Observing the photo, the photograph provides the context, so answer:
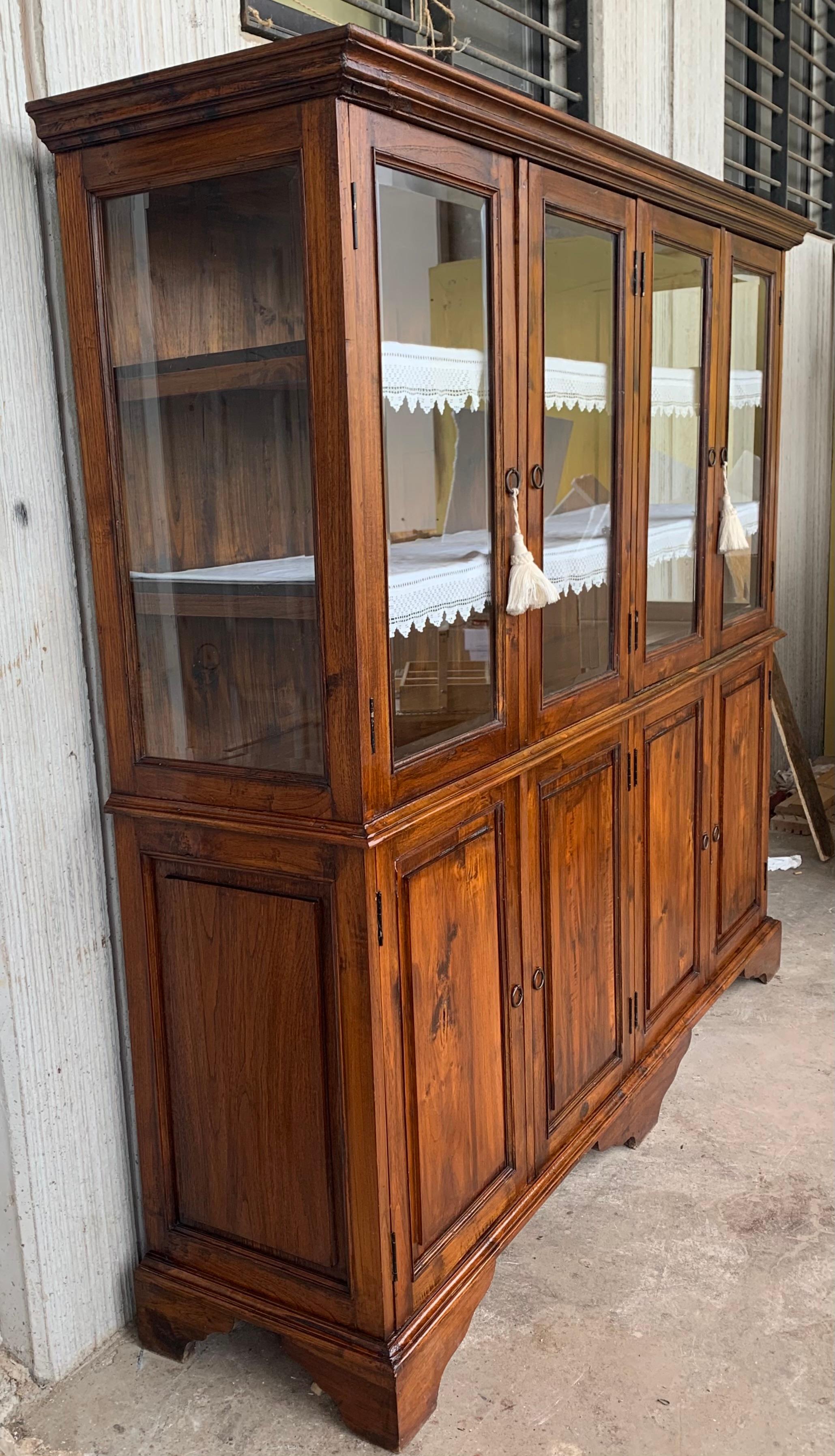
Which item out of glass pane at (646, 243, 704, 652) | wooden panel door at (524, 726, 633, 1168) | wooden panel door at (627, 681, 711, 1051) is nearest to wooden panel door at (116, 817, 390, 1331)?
wooden panel door at (524, 726, 633, 1168)

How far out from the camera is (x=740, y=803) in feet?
10.6

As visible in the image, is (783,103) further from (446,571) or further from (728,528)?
(446,571)

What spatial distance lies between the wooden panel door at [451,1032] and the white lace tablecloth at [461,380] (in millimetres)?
638

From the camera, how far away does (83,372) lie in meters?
1.79

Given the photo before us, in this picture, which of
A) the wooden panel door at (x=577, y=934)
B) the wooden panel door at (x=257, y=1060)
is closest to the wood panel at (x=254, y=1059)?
the wooden panel door at (x=257, y=1060)

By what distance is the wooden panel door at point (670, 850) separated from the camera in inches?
103

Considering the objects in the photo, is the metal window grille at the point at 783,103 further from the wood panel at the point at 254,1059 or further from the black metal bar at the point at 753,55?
the wood panel at the point at 254,1059

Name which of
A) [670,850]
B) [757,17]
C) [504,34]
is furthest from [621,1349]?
[757,17]

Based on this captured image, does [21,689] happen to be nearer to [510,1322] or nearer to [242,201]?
[242,201]

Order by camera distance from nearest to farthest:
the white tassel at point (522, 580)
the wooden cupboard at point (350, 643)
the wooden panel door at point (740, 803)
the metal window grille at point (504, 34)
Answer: the wooden cupboard at point (350, 643) → the white tassel at point (522, 580) → the metal window grille at point (504, 34) → the wooden panel door at point (740, 803)

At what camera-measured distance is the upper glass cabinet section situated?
6.76ft

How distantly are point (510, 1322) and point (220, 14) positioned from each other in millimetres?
2358

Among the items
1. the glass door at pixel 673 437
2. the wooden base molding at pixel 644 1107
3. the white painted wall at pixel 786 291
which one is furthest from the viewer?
the white painted wall at pixel 786 291

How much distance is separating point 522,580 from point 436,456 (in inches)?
10.4
